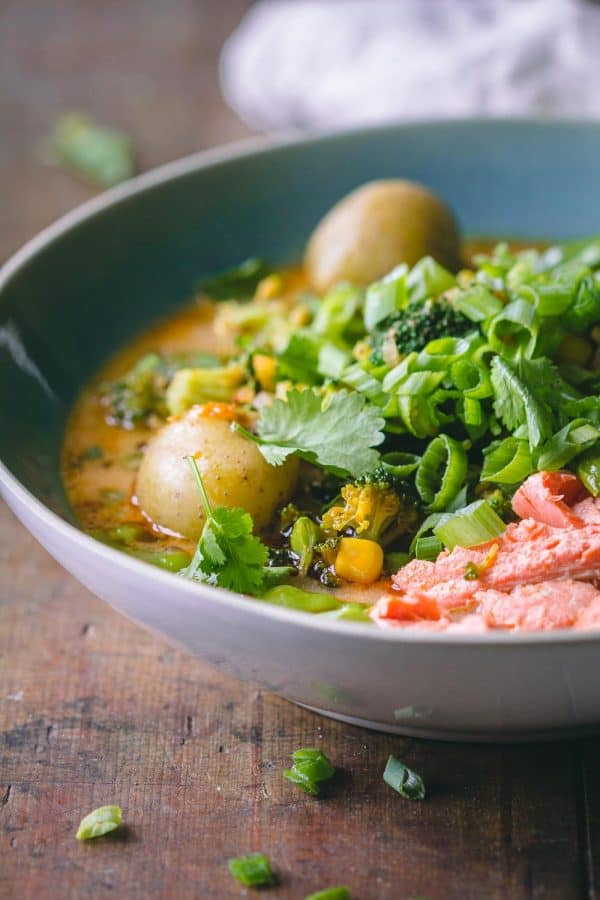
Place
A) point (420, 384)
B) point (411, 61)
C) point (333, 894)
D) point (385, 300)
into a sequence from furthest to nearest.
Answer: point (411, 61)
point (385, 300)
point (420, 384)
point (333, 894)

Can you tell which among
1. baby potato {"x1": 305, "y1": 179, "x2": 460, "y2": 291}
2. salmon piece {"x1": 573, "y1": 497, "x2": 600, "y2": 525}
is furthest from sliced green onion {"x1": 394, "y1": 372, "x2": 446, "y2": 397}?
baby potato {"x1": 305, "y1": 179, "x2": 460, "y2": 291}

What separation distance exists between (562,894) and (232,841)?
68 centimetres

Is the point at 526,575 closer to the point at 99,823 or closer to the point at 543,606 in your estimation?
the point at 543,606

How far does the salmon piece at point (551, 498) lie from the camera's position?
257 centimetres

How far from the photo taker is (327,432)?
280 centimetres

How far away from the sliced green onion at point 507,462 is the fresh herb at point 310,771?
78 centimetres

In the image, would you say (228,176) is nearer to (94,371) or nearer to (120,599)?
(94,371)

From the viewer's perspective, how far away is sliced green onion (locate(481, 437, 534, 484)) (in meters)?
2.69

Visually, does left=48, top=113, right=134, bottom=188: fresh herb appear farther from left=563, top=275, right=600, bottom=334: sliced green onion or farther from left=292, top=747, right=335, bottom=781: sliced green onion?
left=292, top=747, right=335, bottom=781: sliced green onion

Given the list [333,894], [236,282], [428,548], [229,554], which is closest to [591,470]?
[428,548]

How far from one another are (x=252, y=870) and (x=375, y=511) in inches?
34.5

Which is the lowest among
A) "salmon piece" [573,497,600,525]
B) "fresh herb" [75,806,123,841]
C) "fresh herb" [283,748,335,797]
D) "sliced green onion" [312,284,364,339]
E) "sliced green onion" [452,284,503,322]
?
"fresh herb" [283,748,335,797]

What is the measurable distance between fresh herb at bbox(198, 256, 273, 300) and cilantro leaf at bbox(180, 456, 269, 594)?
1.63 metres

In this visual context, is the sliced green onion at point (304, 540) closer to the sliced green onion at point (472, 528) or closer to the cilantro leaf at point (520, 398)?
the sliced green onion at point (472, 528)
